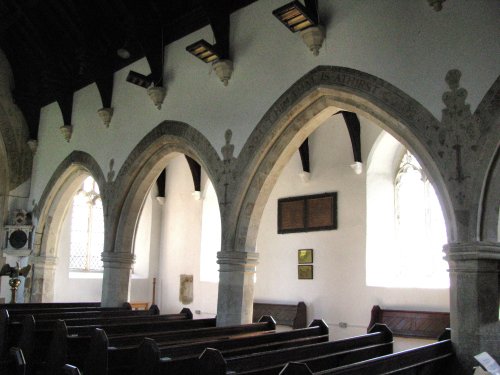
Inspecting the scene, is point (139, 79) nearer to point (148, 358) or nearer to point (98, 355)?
point (98, 355)

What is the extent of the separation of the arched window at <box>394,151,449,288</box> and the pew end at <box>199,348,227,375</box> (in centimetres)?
600

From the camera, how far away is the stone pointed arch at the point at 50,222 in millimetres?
10719

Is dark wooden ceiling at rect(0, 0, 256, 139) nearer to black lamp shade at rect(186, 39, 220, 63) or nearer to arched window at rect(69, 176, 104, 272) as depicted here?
black lamp shade at rect(186, 39, 220, 63)

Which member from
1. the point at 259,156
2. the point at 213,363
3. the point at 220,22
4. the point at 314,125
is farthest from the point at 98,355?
the point at 220,22

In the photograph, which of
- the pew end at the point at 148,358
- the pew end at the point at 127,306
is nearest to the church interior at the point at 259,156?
the pew end at the point at 127,306

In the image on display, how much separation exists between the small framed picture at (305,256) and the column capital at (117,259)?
122 inches

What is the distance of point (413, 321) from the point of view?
26.4ft

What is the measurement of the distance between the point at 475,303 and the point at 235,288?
3.12m

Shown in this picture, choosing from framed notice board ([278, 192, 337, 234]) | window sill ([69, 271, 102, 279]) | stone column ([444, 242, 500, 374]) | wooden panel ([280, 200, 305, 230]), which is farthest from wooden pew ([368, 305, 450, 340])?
window sill ([69, 271, 102, 279])

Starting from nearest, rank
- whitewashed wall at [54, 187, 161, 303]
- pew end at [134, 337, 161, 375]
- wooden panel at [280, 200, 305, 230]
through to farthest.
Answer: pew end at [134, 337, 161, 375] → wooden panel at [280, 200, 305, 230] → whitewashed wall at [54, 187, 161, 303]

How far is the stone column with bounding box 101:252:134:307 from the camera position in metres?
8.93

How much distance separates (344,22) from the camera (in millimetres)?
6176

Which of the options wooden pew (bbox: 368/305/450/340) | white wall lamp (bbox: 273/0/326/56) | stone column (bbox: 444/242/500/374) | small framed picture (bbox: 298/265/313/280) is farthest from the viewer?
small framed picture (bbox: 298/265/313/280)

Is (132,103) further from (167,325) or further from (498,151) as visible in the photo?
(498,151)
